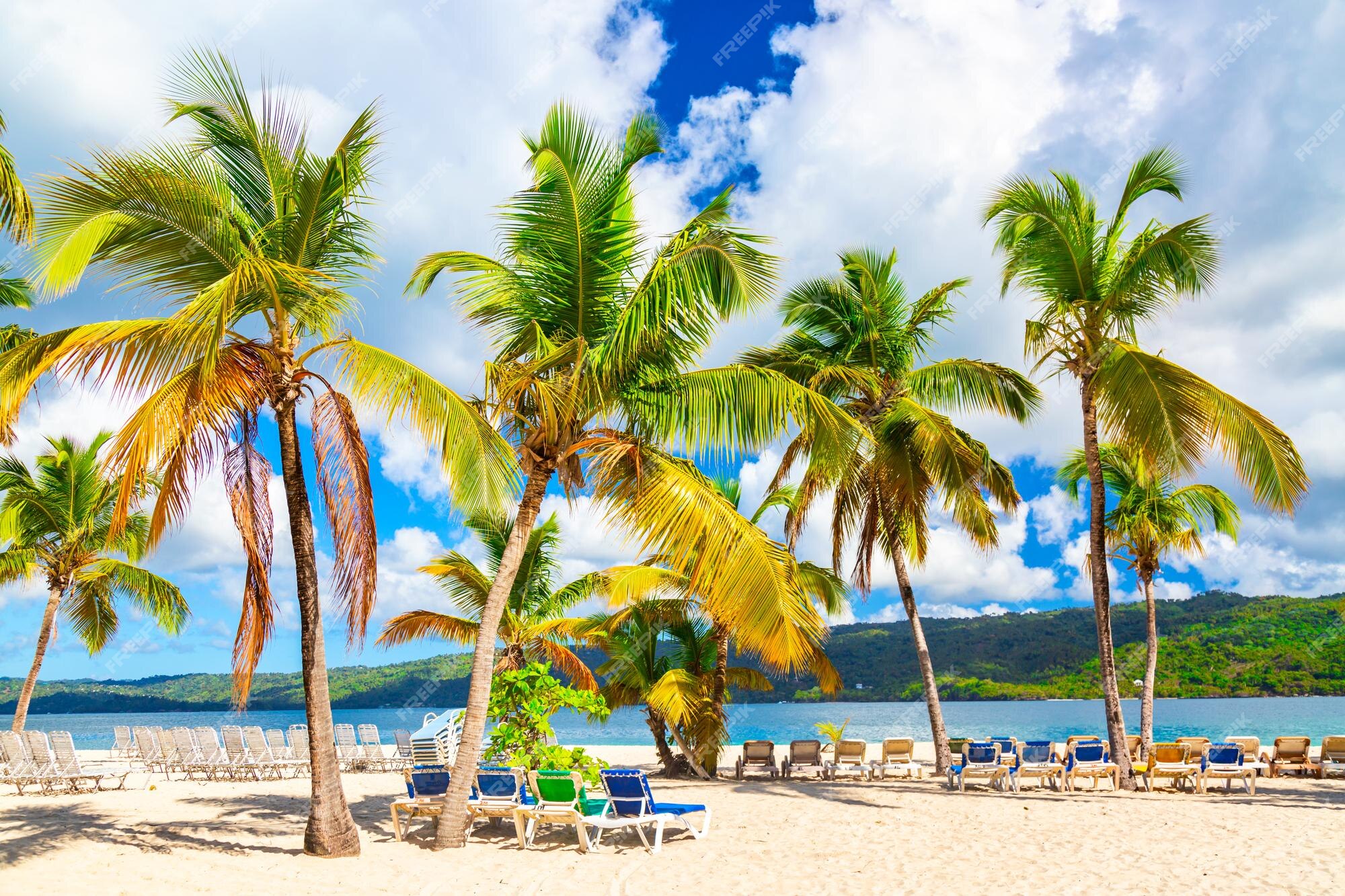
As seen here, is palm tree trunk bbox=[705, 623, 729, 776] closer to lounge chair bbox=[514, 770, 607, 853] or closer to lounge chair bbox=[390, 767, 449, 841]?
lounge chair bbox=[514, 770, 607, 853]

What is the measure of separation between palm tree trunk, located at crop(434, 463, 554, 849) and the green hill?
7.34 metres

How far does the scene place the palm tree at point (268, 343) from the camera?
7.16 metres

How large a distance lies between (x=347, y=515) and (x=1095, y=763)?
11.8m

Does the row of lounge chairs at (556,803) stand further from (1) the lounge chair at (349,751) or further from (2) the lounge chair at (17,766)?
(1) the lounge chair at (349,751)

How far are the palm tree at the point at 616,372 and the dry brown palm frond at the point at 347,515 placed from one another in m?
1.36

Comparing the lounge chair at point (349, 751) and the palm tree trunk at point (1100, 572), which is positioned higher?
the palm tree trunk at point (1100, 572)

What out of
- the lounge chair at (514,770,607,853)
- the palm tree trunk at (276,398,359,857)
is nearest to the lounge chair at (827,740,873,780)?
the lounge chair at (514,770,607,853)

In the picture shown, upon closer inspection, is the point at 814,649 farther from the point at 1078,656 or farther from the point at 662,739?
the point at 1078,656

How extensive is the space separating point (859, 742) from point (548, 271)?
12309mm

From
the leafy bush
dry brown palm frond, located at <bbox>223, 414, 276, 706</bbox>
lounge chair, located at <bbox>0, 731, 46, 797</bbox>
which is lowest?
lounge chair, located at <bbox>0, 731, 46, 797</bbox>

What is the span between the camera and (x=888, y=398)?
15430mm

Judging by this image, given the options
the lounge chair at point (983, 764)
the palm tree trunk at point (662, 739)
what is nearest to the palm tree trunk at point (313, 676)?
the lounge chair at point (983, 764)

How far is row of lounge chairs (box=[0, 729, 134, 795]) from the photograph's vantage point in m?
13.0

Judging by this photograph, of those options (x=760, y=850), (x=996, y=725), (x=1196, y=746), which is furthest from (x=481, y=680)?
(x=996, y=725)
